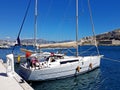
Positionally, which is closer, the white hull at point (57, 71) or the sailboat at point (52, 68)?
the white hull at point (57, 71)

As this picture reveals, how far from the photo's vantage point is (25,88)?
51.7 feet

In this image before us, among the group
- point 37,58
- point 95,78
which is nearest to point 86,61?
point 95,78

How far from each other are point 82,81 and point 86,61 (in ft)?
13.1

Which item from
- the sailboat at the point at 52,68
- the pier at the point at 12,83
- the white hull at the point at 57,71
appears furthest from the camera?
the sailboat at the point at 52,68

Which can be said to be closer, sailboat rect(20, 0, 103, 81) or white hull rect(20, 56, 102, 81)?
white hull rect(20, 56, 102, 81)

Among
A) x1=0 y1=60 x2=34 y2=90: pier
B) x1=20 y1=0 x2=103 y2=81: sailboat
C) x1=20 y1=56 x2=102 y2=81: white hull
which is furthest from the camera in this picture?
x1=20 y1=0 x2=103 y2=81: sailboat

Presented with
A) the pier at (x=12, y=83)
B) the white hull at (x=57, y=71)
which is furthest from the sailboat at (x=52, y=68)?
the pier at (x=12, y=83)

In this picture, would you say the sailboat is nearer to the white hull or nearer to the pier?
the white hull

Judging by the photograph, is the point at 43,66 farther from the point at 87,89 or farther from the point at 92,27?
the point at 92,27

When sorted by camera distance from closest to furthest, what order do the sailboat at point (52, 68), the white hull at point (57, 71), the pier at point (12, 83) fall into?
1. the pier at point (12, 83)
2. the white hull at point (57, 71)
3. the sailboat at point (52, 68)

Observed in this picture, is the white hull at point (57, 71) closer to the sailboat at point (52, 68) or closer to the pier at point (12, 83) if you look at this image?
the sailboat at point (52, 68)

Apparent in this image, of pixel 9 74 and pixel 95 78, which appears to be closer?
pixel 9 74

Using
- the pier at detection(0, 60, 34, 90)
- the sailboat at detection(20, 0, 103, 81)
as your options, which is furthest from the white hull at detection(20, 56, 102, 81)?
the pier at detection(0, 60, 34, 90)

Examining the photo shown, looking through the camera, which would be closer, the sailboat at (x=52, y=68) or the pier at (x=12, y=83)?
the pier at (x=12, y=83)
